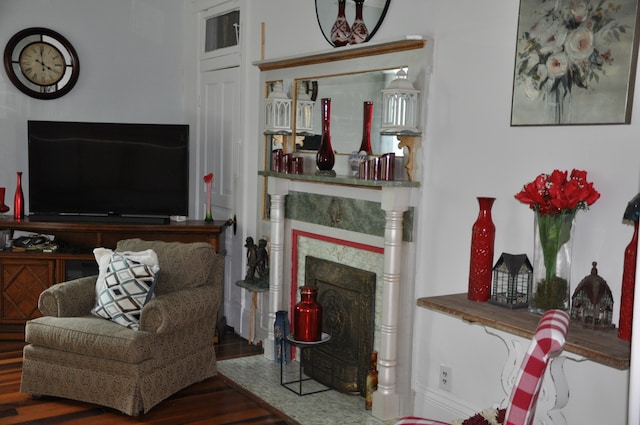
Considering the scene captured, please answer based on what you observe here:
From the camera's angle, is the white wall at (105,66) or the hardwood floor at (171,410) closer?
the hardwood floor at (171,410)

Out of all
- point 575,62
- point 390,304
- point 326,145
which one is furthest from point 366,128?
point 575,62

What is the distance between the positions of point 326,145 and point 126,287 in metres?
1.39

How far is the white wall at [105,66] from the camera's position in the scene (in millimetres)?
5414

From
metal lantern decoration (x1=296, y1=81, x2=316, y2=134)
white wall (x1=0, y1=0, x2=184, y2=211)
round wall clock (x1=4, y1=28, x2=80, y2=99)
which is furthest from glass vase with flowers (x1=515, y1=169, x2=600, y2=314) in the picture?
round wall clock (x1=4, y1=28, x2=80, y2=99)

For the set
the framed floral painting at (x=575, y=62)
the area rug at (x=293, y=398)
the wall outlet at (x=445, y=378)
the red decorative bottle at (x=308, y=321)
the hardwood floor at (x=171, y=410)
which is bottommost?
the hardwood floor at (x=171, y=410)

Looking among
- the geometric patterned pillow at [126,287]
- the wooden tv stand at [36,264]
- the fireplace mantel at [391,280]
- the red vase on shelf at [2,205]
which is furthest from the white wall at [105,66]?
the fireplace mantel at [391,280]

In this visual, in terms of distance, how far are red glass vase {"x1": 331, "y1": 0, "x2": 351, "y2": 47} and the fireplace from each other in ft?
4.27

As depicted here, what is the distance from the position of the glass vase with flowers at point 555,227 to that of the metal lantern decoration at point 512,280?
0.11 meters

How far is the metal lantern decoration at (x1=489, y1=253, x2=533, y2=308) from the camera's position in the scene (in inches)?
109

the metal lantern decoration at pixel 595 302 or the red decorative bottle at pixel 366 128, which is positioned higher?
the red decorative bottle at pixel 366 128

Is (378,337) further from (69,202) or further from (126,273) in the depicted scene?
(69,202)

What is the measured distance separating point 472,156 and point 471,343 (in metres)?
0.89

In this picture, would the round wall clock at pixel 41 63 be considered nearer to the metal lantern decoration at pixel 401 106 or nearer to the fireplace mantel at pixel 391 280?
the fireplace mantel at pixel 391 280

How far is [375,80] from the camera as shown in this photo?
3.75 metres
